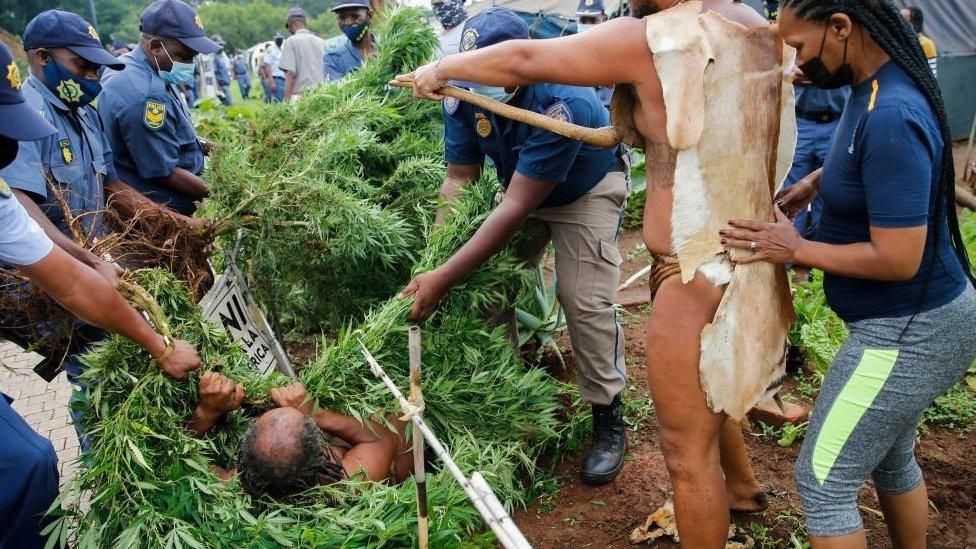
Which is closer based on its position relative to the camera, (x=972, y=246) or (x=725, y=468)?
(x=725, y=468)

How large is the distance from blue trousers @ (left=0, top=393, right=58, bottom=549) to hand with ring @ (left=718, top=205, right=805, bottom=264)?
2.47m

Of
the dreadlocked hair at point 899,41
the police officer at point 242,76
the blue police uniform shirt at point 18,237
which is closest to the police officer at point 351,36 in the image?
the blue police uniform shirt at point 18,237

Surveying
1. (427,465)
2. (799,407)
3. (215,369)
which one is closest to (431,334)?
(427,465)

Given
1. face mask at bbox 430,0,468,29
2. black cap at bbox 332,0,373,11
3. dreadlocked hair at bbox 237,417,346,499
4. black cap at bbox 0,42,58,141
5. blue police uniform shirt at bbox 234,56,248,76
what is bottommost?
blue police uniform shirt at bbox 234,56,248,76

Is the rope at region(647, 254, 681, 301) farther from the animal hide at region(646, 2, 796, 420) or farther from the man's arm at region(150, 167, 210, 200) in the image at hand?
the man's arm at region(150, 167, 210, 200)

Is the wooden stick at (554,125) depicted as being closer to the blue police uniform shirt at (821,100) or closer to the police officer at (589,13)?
the blue police uniform shirt at (821,100)

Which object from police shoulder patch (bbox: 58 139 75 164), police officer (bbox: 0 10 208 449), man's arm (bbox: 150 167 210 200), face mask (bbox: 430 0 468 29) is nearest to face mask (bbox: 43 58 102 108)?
police officer (bbox: 0 10 208 449)

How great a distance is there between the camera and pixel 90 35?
3.58 meters

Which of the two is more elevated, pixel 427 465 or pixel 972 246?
pixel 427 465

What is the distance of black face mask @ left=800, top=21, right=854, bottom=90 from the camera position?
2.00 m

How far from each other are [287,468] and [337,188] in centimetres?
146

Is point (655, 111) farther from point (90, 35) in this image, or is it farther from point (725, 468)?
point (90, 35)

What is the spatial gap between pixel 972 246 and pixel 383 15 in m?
4.17

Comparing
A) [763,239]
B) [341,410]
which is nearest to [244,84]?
[341,410]
